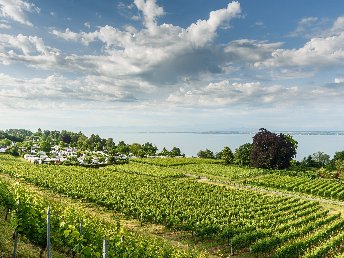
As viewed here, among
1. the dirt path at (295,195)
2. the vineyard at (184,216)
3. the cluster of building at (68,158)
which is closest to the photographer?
the vineyard at (184,216)

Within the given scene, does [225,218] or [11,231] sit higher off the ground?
[11,231]

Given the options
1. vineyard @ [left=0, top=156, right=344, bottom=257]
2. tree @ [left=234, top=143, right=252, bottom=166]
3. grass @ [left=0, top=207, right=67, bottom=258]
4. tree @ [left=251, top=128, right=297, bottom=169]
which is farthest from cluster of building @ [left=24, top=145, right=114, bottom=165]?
grass @ [left=0, top=207, right=67, bottom=258]

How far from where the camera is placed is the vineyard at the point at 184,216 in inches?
637

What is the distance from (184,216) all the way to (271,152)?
53.6m

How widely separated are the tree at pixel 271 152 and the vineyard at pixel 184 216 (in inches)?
690

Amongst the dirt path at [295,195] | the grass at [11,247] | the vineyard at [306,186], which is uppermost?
the grass at [11,247]

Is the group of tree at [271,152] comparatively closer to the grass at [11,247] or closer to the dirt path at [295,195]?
the dirt path at [295,195]

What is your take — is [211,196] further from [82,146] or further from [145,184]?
[82,146]

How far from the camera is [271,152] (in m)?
81.3

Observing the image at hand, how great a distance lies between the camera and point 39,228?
49.6 ft

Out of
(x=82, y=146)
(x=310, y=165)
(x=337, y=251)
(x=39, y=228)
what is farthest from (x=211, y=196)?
(x=82, y=146)

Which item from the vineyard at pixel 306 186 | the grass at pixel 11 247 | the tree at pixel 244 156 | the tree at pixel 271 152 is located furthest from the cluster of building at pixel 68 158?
the grass at pixel 11 247

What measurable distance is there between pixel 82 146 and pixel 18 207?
14151 cm

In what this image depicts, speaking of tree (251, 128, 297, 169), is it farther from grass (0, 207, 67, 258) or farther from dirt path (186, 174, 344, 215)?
grass (0, 207, 67, 258)
